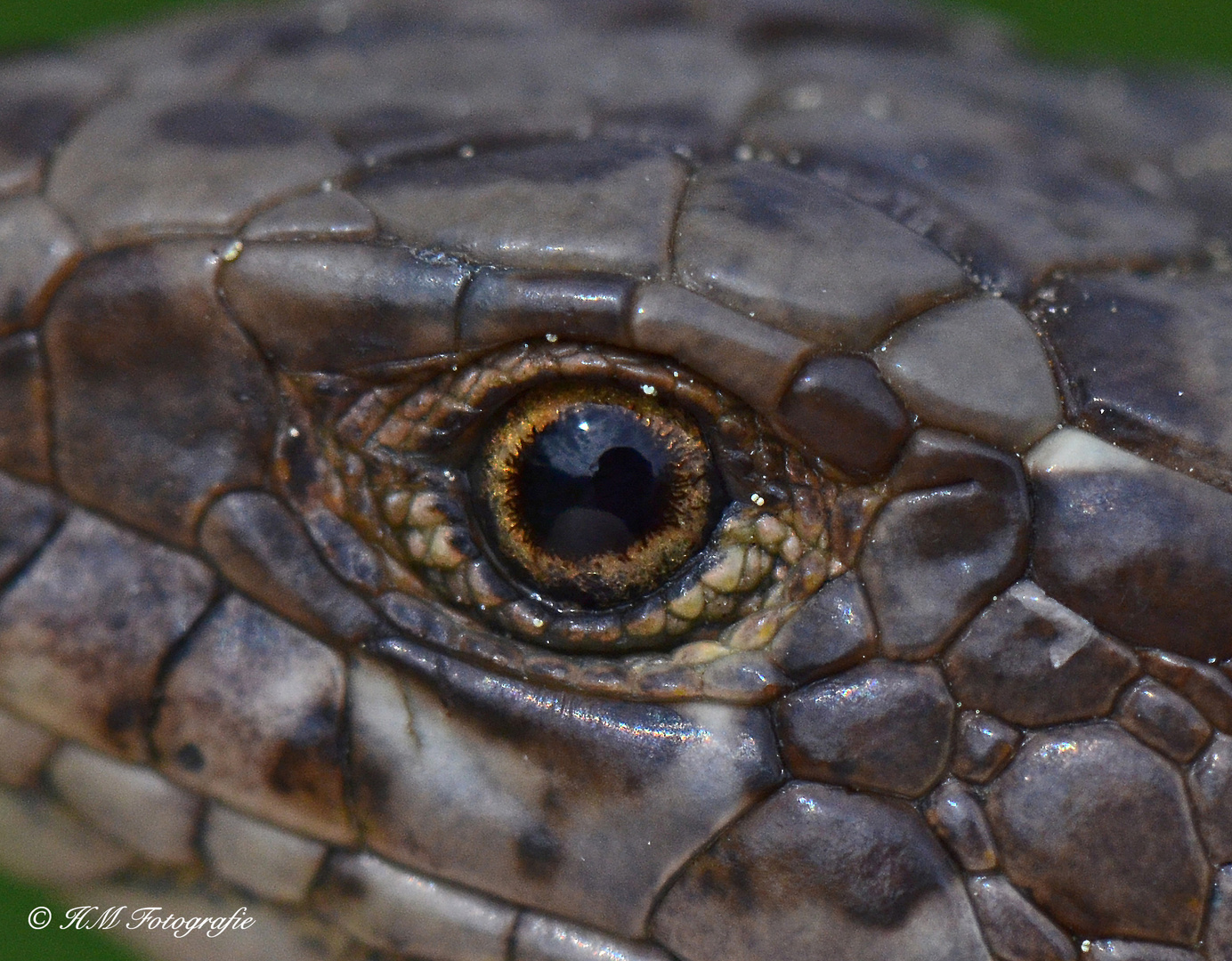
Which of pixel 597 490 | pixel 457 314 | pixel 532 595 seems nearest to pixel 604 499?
pixel 597 490

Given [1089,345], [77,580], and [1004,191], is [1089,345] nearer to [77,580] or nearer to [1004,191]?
[1004,191]

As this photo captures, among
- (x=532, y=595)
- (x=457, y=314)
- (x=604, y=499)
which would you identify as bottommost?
(x=532, y=595)

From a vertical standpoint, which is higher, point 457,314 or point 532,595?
point 457,314

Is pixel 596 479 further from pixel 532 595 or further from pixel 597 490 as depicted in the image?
pixel 532 595

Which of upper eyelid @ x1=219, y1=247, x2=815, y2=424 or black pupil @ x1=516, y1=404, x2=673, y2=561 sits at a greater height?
upper eyelid @ x1=219, y1=247, x2=815, y2=424

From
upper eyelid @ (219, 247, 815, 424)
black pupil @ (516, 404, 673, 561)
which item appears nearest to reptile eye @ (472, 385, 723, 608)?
black pupil @ (516, 404, 673, 561)

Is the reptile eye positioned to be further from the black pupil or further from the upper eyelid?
the upper eyelid

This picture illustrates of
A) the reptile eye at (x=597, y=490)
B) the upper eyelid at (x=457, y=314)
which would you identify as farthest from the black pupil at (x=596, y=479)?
the upper eyelid at (x=457, y=314)

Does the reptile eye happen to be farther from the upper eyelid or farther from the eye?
the upper eyelid
